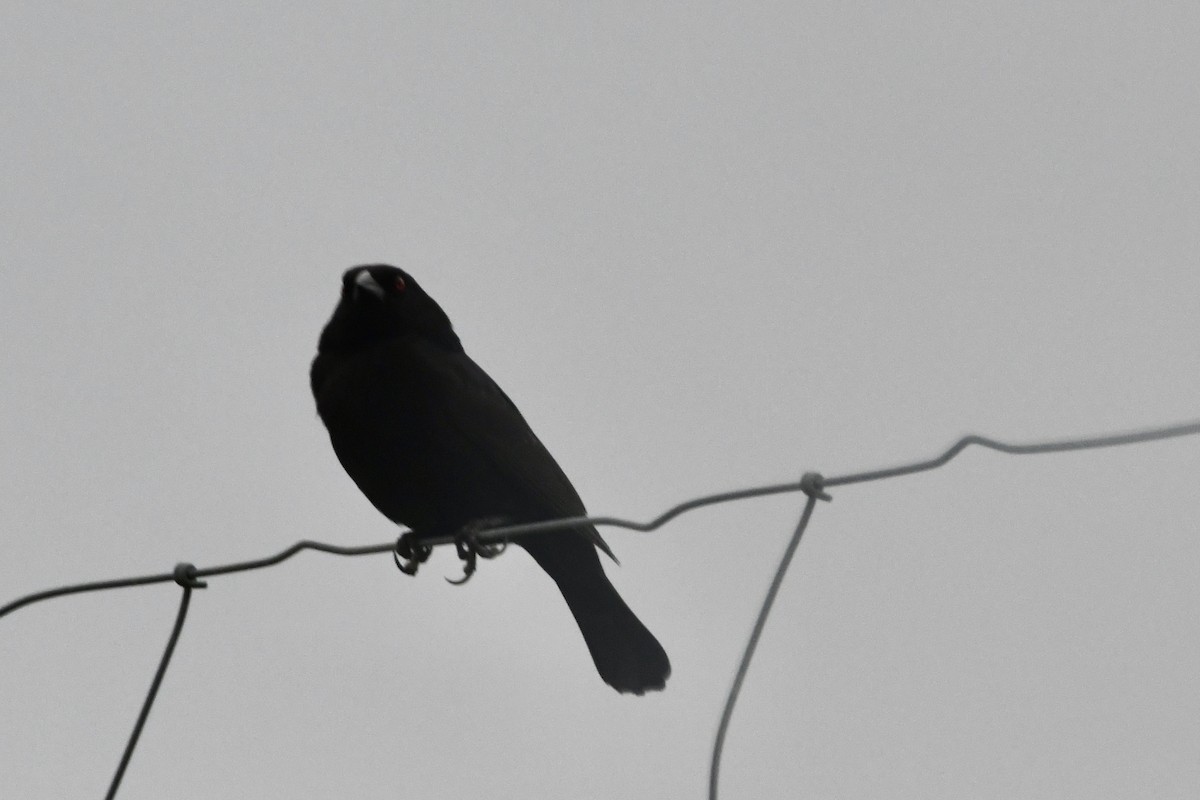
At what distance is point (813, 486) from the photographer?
9.57 ft

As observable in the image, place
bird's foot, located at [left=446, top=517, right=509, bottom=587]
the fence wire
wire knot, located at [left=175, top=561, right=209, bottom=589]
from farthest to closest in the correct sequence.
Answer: bird's foot, located at [left=446, top=517, right=509, bottom=587]
wire knot, located at [left=175, top=561, right=209, bottom=589]
the fence wire

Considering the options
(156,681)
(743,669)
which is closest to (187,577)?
(156,681)

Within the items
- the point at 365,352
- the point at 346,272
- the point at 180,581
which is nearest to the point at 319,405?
the point at 365,352

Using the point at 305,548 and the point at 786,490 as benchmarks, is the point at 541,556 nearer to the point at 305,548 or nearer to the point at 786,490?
the point at 305,548

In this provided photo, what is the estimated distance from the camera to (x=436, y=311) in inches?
250

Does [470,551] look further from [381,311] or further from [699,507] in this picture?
[699,507]

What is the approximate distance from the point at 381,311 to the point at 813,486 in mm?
3385

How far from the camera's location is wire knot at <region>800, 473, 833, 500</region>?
292 cm

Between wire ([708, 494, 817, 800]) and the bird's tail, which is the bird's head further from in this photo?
wire ([708, 494, 817, 800])

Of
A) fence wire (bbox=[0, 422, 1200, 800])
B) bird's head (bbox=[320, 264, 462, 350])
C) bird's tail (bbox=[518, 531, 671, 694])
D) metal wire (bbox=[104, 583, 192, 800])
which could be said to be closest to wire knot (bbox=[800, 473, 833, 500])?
fence wire (bbox=[0, 422, 1200, 800])

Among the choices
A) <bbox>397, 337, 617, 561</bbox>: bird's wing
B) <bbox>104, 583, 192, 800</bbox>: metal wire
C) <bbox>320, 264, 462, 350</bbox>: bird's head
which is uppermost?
<bbox>320, 264, 462, 350</bbox>: bird's head

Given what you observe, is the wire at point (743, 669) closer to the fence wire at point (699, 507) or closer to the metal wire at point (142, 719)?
the fence wire at point (699, 507)

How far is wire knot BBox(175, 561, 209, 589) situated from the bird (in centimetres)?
178

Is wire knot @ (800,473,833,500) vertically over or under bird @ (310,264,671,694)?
under
